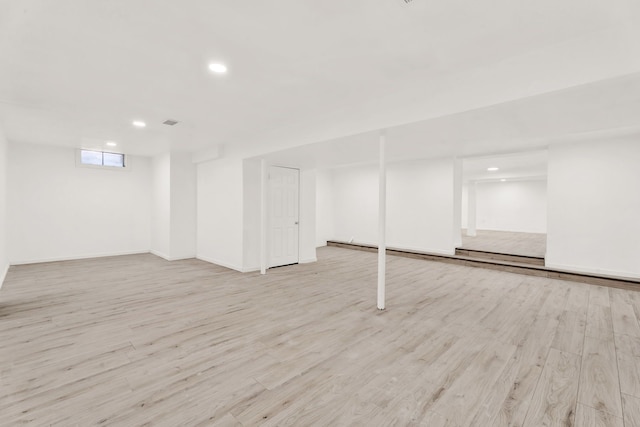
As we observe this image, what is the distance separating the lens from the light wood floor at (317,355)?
1.95m

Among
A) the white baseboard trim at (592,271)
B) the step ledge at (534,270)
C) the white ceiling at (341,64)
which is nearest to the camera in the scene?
the white ceiling at (341,64)

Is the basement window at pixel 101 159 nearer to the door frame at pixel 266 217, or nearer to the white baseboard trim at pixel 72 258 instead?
the white baseboard trim at pixel 72 258

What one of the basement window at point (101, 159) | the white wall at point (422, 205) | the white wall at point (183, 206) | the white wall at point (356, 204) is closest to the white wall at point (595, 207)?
the white wall at point (422, 205)

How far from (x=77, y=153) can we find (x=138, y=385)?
7460 mm

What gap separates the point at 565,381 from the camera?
7.48 ft

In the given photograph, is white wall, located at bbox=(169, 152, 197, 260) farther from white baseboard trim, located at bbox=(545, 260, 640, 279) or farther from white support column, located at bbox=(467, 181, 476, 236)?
white support column, located at bbox=(467, 181, 476, 236)

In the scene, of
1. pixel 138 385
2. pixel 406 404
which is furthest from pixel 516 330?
pixel 138 385

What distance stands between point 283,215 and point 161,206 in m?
3.59

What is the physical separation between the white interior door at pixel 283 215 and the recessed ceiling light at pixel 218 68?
333 centimetres

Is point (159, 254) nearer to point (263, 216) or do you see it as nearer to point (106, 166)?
point (106, 166)

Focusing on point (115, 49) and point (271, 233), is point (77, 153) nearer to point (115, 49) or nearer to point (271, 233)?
point (271, 233)

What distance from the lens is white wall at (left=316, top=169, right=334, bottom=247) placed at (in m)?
10.0

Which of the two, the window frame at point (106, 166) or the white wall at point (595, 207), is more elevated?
the window frame at point (106, 166)

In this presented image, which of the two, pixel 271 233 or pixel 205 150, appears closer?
pixel 271 233
